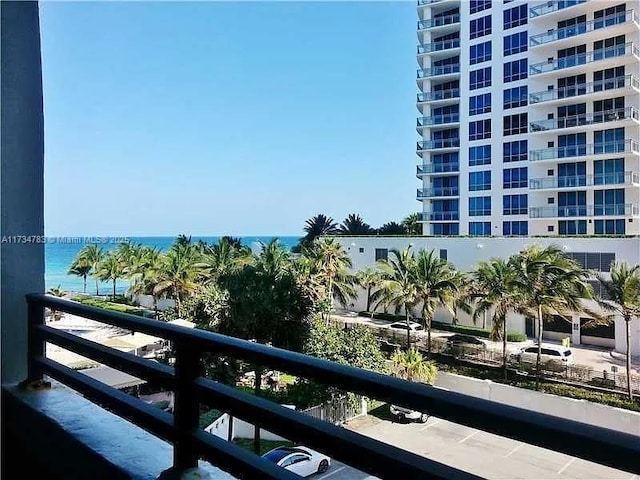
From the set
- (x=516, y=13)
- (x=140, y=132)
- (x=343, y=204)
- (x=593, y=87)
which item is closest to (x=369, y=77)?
(x=516, y=13)

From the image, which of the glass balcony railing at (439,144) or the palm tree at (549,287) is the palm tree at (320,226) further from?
the palm tree at (549,287)

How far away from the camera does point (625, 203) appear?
1717 centimetres

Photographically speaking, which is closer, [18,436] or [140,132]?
[18,436]

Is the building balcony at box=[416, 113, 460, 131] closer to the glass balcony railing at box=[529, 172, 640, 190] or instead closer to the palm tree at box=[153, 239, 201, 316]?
the glass balcony railing at box=[529, 172, 640, 190]

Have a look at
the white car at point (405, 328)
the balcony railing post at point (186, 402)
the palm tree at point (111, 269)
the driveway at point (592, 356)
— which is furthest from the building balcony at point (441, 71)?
the balcony railing post at point (186, 402)

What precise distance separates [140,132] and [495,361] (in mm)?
16239

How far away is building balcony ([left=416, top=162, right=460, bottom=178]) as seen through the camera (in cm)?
2134

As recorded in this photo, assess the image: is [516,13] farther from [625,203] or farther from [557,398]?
[557,398]

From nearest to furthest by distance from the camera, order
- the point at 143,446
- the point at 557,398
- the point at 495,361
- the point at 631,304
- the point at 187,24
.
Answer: the point at 143,446
the point at 187,24
the point at 557,398
the point at 631,304
the point at 495,361

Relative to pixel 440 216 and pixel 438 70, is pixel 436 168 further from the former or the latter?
pixel 438 70

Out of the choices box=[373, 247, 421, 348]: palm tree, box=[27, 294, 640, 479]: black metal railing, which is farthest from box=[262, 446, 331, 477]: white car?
box=[373, 247, 421, 348]: palm tree

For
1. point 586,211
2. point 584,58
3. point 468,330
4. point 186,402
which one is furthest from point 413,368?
point 584,58

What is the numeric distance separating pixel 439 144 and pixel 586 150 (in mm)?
5982

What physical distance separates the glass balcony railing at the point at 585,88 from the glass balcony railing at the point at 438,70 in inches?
147
